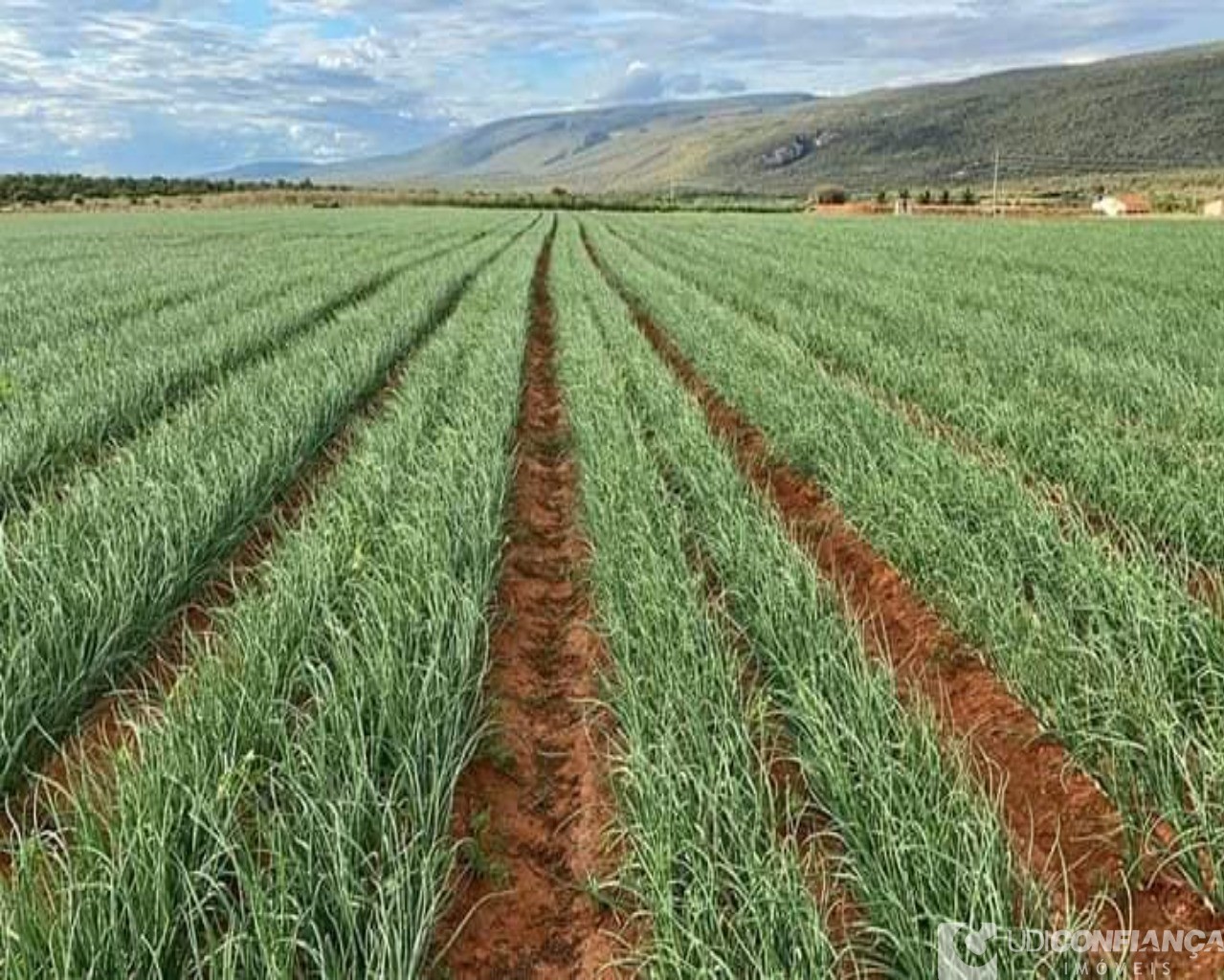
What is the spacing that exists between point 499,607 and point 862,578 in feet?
5.81

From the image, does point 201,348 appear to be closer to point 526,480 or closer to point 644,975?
point 526,480

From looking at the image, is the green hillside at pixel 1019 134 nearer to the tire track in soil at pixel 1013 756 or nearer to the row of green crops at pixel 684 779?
the tire track in soil at pixel 1013 756

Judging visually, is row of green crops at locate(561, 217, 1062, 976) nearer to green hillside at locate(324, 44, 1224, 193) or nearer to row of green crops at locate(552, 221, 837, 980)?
row of green crops at locate(552, 221, 837, 980)

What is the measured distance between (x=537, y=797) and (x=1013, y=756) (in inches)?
60.9

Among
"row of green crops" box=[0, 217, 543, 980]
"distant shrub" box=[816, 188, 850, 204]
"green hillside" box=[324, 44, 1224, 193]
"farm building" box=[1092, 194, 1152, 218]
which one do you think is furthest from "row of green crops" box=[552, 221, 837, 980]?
"green hillside" box=[324, 44, 1224, 193]

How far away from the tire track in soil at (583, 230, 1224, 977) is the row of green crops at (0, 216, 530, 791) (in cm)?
275

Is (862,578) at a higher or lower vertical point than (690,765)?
lower

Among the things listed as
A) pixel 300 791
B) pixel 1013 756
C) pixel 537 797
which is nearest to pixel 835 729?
pixel 1013 756

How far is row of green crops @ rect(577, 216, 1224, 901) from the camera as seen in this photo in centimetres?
269

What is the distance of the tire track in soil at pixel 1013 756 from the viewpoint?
2.42 meters

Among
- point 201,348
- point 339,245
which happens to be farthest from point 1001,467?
point 339,245

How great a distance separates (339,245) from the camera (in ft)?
85.9

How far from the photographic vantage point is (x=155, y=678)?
145 inches

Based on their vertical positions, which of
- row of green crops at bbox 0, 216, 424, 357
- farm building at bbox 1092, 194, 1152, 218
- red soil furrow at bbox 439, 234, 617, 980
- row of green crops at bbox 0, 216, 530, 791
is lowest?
farm building at bbox 1092, 194, 1152, 218
